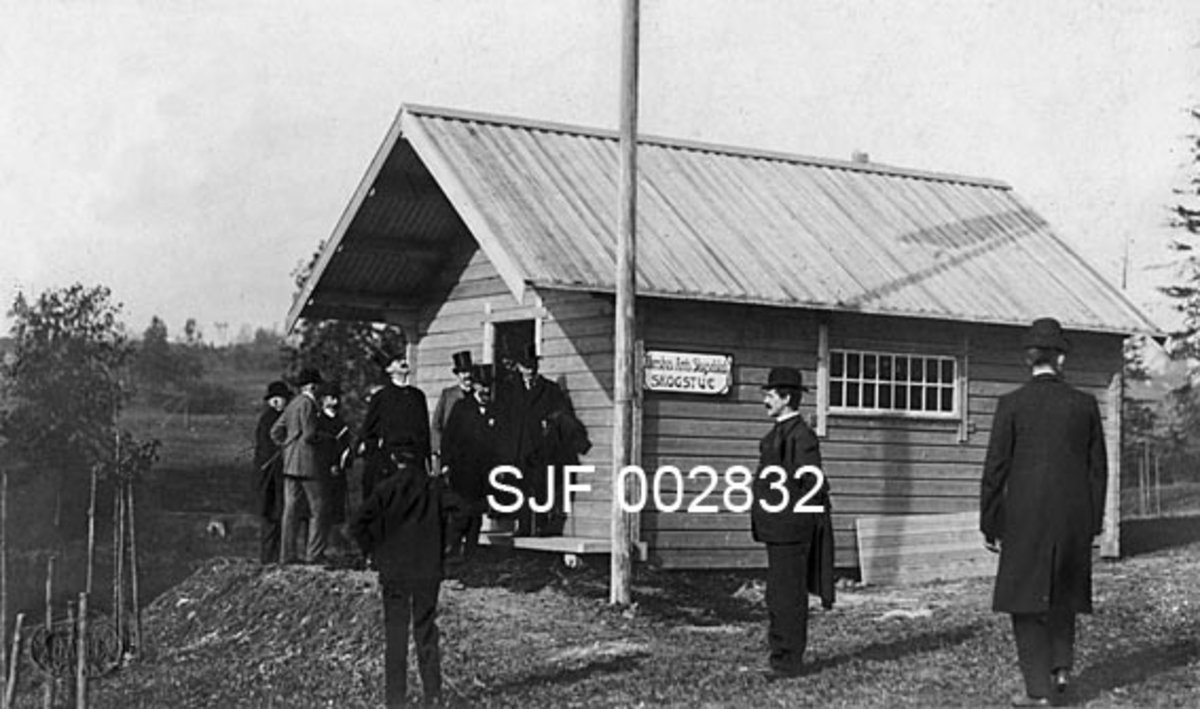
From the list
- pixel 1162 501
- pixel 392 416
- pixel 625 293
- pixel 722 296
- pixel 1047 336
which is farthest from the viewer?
pixel 1162 501

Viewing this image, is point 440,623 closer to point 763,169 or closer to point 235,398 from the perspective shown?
point 763,169

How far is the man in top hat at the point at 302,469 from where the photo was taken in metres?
16.3

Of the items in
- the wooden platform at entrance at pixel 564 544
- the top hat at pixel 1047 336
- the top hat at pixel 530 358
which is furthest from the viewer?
the top hat at pixel 530 358

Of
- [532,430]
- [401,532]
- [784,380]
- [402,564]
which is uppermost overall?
[784,380]

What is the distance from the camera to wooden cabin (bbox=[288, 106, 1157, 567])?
15508 mm

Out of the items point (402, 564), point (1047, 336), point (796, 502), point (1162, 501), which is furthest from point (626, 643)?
point (1162, 501)

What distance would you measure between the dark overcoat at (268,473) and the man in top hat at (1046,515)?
30.8ft

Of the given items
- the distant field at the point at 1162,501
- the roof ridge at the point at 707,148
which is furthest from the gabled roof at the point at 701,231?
the distant field at the point at 1162,501

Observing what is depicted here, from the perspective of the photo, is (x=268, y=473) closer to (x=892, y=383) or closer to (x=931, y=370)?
(x=892, y=383)

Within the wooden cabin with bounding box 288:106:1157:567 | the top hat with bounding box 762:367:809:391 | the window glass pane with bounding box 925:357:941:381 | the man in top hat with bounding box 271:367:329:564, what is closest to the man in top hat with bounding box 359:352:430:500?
the man in top hat with bounding box 271:367:329:564

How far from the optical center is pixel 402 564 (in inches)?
415

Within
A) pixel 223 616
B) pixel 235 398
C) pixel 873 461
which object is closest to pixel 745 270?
pixel 873 461

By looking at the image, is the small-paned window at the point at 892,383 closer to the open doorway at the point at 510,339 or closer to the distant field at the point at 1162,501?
the open doorway at the point at 510,339

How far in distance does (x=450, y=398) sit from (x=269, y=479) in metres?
2.13
